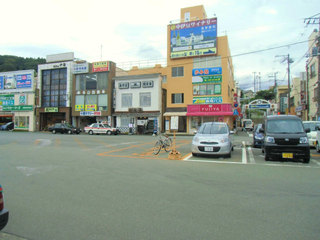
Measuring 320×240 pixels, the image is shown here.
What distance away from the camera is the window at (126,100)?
119 ft

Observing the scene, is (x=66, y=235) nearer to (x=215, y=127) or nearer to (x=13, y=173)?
(x=13, y=173)

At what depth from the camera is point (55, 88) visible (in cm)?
4072

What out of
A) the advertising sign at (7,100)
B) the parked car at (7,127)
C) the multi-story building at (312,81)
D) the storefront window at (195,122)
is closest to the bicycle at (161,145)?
the storefront window at (195,122)

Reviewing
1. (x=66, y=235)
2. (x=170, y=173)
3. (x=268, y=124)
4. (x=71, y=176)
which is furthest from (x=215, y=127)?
(x=66, y=235)

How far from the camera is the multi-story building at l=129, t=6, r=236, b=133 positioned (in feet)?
103

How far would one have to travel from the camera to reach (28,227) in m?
3.99

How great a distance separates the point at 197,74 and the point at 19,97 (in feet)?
106

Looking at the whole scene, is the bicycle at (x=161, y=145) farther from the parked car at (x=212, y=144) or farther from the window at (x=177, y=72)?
the window at (x=177, y=72)

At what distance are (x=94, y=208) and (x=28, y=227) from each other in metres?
1.18

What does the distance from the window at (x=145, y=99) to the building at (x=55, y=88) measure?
1259 centimetres

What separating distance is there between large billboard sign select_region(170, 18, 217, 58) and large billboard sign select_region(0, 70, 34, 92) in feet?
86.0

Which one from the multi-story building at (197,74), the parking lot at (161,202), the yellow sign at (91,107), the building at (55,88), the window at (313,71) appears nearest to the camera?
the parking lot at (161,202)

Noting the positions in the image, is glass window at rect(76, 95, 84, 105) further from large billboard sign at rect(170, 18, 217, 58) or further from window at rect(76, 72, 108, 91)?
large billboard sign at rect(170, 18, 217, 58)

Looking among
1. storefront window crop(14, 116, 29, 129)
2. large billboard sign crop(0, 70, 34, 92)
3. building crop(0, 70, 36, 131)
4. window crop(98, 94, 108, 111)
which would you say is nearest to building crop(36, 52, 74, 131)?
building crop(0, 70, 36, 131)
